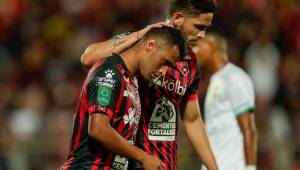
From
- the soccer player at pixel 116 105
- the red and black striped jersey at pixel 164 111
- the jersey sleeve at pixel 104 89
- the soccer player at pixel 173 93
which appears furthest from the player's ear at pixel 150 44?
the red and black striped jersey at pixel 164 111

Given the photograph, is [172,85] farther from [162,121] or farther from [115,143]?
[115,143]

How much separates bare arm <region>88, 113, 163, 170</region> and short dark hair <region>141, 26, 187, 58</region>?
0.67 m

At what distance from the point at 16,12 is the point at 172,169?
284 inches

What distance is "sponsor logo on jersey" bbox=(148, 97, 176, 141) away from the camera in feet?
20.6

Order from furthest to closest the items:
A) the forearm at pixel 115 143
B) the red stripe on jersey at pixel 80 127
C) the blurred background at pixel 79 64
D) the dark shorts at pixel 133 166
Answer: the blurred background at pixel 79 64, the dark shorts at pixel 133 166, the red stripe on jersey at pixel 80 127, the forearm at pixel 115 143

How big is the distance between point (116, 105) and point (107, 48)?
60 cm

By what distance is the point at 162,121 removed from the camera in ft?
20.7

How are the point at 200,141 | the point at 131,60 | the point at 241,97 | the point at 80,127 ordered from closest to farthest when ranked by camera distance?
the point at 80,127 < the point at 131,60 < the point at 200,141 < the point at 241,97

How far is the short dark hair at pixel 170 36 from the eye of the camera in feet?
18.1

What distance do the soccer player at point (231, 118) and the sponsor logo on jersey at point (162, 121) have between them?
4.50ft

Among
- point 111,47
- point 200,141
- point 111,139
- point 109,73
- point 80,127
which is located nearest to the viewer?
point 111,139

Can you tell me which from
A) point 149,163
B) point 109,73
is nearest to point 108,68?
point 109,73

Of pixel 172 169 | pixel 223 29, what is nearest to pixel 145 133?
pixel 172 169

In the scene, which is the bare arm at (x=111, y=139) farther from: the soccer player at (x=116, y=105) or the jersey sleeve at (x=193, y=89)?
the jersey sleeve at (x=193, y=89)
